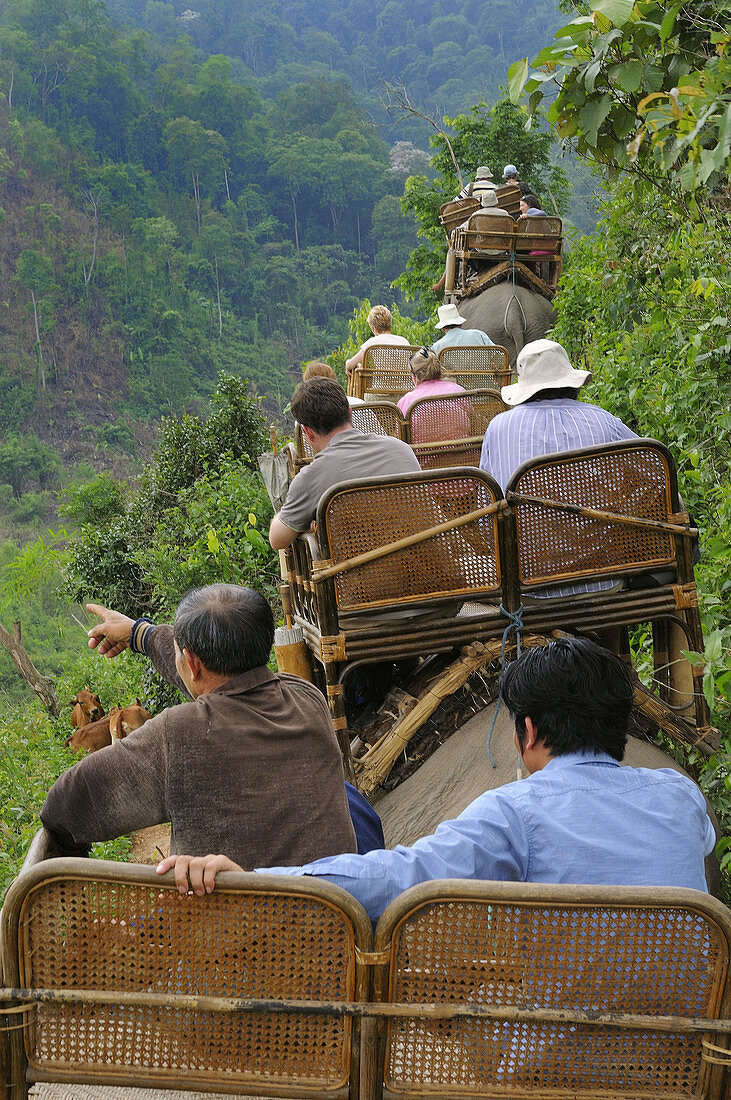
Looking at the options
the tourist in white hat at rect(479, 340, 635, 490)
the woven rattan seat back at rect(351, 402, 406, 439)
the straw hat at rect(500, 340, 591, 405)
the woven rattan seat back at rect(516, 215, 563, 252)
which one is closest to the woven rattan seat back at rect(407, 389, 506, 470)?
the woven rattan seat back at rect(351, 402, 406, 439)

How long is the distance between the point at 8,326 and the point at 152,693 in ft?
177

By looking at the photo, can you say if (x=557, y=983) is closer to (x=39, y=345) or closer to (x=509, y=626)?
(x=509, y=626)

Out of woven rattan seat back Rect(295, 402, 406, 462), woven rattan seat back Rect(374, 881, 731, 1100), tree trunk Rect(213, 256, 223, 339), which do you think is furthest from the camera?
tree trunk Rect(213, 256, 223, 339)

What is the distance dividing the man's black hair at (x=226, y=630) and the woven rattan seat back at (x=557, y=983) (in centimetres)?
70

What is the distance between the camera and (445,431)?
18.7 feet

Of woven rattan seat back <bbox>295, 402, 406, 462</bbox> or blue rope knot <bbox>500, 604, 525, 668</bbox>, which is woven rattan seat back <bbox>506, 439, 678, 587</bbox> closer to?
blue rope knot <bbox>500, 604, 525, 668</bbox>

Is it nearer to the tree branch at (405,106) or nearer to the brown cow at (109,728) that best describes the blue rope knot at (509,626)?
the brown cow at (109,728)

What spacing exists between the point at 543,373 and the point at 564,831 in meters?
2.14

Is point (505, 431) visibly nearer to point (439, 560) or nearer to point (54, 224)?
point (439, 560)

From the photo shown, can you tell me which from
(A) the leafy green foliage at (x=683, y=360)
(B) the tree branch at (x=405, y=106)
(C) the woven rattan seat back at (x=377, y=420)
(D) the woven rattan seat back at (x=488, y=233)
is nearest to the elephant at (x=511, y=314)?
(D) the woven rattan seat back at (x=488, y=233)

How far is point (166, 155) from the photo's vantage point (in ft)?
228

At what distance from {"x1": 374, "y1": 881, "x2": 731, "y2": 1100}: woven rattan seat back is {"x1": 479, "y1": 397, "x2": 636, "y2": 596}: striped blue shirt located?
6.25ft

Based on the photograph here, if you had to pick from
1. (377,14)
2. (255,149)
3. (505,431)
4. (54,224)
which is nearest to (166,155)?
(255,149)

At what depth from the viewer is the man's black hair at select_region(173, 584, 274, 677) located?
2.00 m
